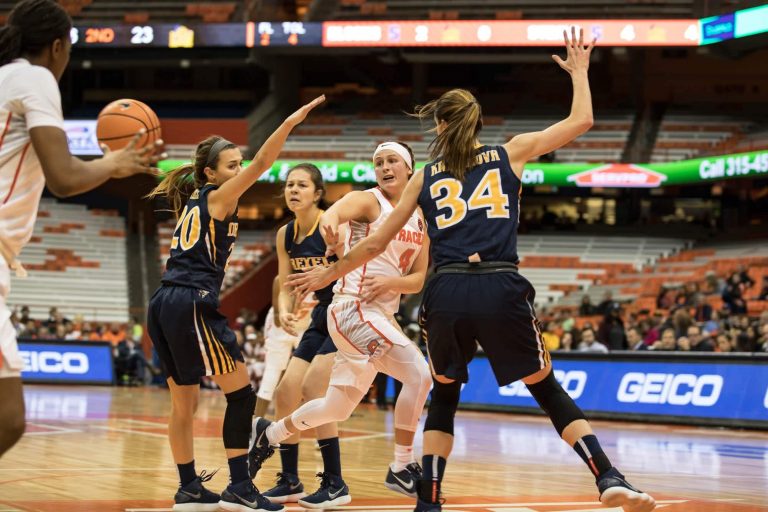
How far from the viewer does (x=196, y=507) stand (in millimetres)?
6039

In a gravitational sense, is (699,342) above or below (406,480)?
below

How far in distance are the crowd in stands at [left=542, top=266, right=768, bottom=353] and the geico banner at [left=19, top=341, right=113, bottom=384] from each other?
1011 cm

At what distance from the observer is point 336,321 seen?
6453 millimetres

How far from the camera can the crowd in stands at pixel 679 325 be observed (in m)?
15.4

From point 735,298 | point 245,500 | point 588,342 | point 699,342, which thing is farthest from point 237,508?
point 735,298

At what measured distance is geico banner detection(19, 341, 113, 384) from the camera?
2272cm

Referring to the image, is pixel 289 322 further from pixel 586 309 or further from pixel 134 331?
pixel 134 331

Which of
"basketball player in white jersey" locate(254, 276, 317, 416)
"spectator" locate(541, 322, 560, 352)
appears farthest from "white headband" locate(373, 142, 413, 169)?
"spectator" locate(541, 322, 560, 352)

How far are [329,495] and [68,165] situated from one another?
3129 mm

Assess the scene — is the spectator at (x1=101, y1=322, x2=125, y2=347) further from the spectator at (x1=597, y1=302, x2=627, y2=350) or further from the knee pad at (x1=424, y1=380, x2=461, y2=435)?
the knee pad at (x1=424, y1=380, x2=461, y2=435)

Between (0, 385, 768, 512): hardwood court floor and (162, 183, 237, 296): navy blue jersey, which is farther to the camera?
(0, 385, 768, 512): hardwood court floor

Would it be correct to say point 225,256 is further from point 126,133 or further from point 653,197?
point 653,197

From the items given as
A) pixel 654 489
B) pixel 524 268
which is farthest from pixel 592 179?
pixel 654 489

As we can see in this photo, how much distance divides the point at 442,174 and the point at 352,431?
7.59 meters
